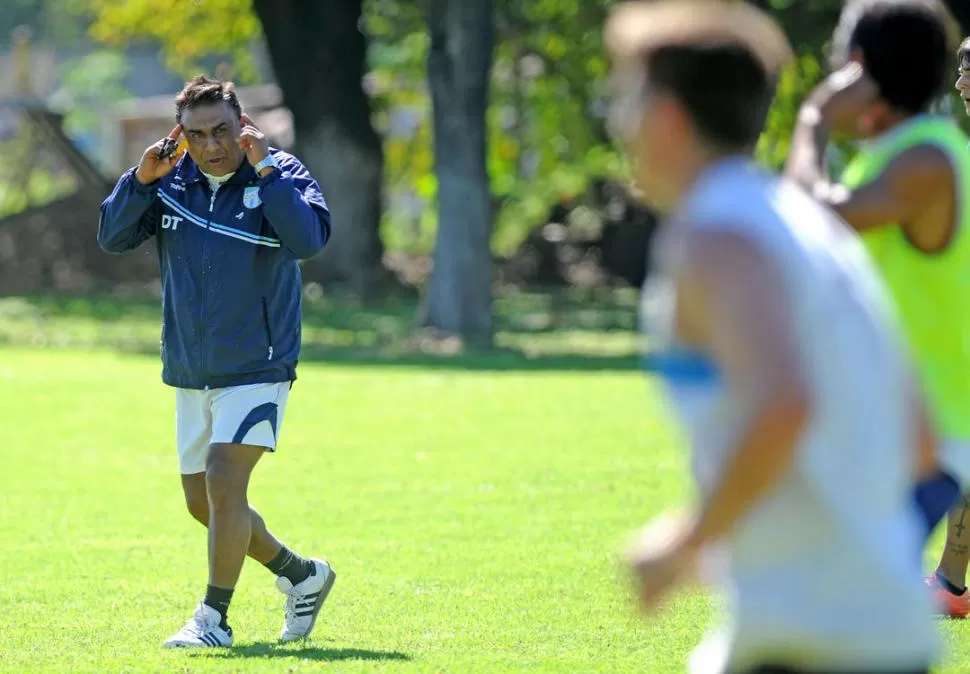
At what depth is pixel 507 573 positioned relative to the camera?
9109 mm

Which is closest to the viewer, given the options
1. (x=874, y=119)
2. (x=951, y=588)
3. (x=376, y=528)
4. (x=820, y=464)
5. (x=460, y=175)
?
(x=820, y=464)

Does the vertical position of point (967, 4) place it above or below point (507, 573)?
above

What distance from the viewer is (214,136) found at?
23.9ft

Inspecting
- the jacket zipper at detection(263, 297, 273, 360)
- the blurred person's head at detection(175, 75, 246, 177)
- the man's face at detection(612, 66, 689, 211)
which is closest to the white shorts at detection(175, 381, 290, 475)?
the jacket zipper at detection(263, 297, 273, 360)

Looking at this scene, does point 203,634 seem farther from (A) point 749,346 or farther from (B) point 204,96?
(A) point 749,346

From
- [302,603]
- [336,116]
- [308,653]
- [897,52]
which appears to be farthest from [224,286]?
[336,116]

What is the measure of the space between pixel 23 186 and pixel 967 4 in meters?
20.0

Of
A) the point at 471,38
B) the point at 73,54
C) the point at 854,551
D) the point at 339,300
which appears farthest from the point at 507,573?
the point at 73,54

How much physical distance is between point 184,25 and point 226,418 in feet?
116

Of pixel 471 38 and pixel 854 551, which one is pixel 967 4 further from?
pixel 854 551

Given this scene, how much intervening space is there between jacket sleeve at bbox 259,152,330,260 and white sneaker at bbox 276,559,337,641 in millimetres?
1345

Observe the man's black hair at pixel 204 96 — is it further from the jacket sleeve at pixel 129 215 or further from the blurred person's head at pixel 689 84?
the blurred person's head at pixel 689 84

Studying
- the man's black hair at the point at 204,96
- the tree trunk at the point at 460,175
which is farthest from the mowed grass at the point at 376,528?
the tree trunk at the point at 460,175

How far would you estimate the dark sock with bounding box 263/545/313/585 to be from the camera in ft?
25.1
